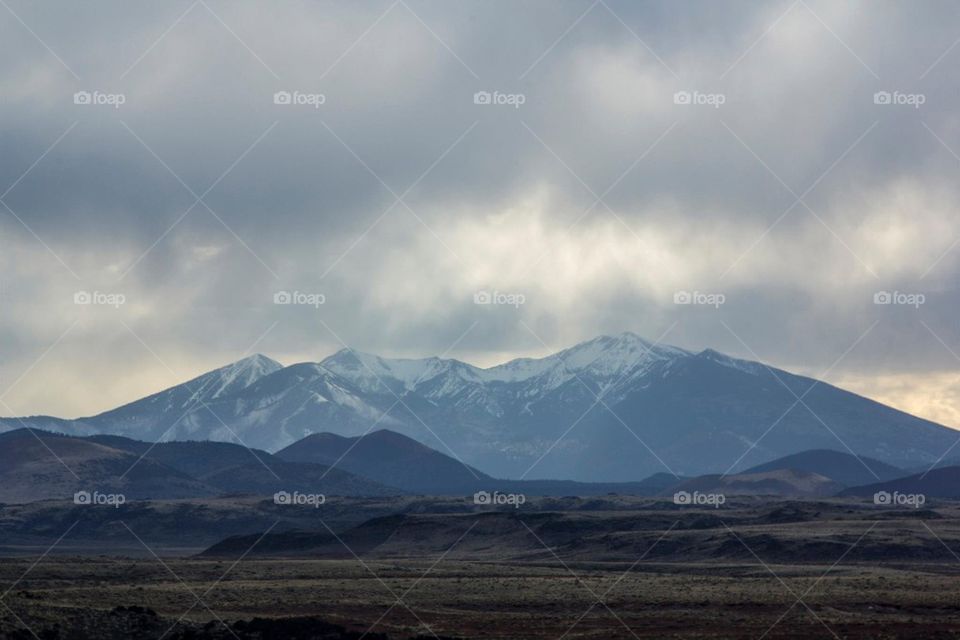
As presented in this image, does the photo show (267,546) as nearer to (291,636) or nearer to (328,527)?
(328,527)

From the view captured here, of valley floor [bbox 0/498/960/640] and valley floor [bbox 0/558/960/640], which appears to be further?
valley floor [bbox 0/498/960/640]

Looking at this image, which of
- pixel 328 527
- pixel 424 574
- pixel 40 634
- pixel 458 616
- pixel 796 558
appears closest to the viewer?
pixel 40 634

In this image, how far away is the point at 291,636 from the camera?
157 ft

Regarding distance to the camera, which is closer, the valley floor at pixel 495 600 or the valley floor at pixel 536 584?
the valley floor at pixel 495 600

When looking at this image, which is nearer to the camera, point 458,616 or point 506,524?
point 458,616

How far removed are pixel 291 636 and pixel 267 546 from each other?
96.7 metres

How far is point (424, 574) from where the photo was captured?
9244cm

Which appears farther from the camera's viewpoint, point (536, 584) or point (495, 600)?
point (536, 584)

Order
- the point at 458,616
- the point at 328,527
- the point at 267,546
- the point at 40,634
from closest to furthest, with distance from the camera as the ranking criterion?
the point at 40,634 → the point at 458,616 → the point at 267,546 → the point at 328,527

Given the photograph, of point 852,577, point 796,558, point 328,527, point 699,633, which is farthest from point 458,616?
point 328,527

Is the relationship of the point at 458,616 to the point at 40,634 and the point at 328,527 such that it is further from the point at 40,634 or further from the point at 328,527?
the point at 328,527

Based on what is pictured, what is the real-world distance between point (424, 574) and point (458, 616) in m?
31.2

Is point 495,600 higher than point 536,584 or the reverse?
the reverse

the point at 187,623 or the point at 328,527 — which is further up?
the point at 328,527
